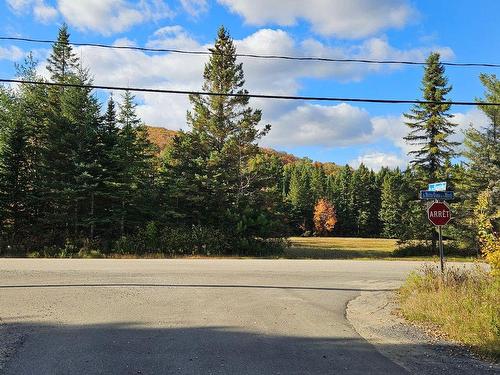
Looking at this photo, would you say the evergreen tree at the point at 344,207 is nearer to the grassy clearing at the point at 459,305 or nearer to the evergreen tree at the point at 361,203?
the evergreen tree at the point at 361,203

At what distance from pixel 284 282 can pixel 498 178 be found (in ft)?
94.1

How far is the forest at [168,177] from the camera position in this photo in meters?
27.6

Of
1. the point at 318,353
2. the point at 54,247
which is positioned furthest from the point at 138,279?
the point at 54,247

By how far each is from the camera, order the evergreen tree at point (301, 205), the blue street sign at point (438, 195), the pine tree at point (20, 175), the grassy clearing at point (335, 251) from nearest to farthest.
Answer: the blue street sign at point (438, 195) → the pine tree at point (20, 175) → the grassy clearing at point (335, 251) → the evergreen tree at point (301, 205)

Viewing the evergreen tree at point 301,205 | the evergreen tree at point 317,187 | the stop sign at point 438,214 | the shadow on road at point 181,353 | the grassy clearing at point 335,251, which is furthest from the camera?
the evergreen tree at point 317,187

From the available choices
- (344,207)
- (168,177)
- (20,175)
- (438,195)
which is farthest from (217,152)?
(344,207)

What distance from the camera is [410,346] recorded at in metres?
7.17

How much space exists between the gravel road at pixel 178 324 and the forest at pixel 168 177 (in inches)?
508

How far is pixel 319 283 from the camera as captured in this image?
14.6 metres

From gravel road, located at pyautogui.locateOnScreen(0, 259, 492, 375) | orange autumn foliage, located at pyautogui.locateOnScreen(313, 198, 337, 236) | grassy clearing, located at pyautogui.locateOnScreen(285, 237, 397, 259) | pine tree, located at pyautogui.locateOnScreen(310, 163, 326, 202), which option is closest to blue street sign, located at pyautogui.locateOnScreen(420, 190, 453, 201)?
gravel road, located at pyautogui.locateOnScreen(0, 259, 492, 375)

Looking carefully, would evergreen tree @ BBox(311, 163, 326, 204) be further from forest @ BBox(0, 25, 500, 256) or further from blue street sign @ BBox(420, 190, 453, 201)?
blue street sign @ BBox(420, 190, 453, 201)

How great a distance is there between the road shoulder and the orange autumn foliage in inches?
3571

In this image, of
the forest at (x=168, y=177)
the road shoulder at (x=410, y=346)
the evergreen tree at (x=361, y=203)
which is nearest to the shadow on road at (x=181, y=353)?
the road shoulder at (x=410, y=346)

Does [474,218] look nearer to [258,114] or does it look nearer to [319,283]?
[258,114]
